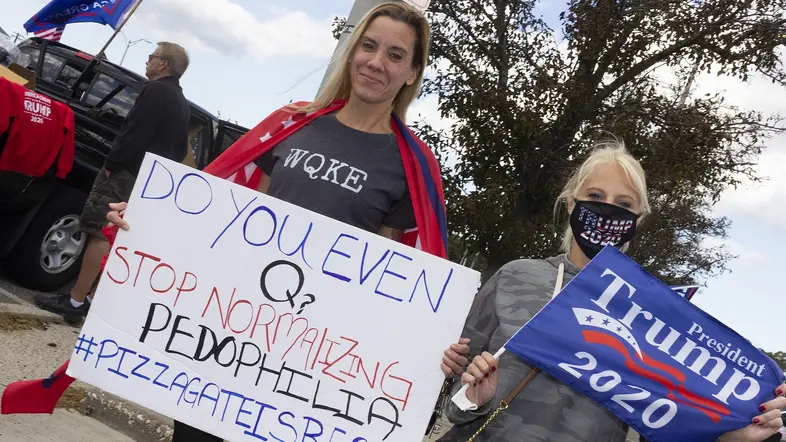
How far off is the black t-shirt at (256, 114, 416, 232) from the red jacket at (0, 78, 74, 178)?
10.8 feet

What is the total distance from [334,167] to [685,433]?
50.7 inches

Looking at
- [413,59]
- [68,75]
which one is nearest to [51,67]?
[68,75]

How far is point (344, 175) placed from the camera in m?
2.36

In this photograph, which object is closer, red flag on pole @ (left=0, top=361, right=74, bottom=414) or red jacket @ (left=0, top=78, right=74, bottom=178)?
red flag on pole @ (left=0, top=361, right=74, bottom=414)

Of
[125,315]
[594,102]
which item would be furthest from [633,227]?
[594,102]

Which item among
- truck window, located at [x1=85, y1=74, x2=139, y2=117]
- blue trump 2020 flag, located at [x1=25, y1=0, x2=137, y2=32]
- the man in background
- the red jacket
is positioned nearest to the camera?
the red jacket

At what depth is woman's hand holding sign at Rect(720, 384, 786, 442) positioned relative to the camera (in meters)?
2.17

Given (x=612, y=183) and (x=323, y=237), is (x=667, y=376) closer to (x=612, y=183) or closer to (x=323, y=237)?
(x=612, y=183)

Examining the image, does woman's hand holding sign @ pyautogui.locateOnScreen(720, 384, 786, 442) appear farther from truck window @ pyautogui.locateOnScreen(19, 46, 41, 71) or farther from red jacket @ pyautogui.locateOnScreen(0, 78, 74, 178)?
truck window @ pyautogui.locateOnScreen(19, 46, 41, 71)

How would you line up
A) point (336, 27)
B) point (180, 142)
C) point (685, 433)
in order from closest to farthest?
point (685, 433) < point (180, 142) < point (336, 27)

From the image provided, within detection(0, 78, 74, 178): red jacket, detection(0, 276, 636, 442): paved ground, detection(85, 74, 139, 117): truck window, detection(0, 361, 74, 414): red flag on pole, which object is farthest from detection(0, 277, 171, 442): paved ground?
detection(85, 74, 139, 117): truck window

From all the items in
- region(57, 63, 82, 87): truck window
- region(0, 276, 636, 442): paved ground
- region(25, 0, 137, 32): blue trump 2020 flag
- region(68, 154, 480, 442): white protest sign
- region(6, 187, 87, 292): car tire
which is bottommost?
region(0, 276, 636, 442): paved ground

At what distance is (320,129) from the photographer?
2.47m

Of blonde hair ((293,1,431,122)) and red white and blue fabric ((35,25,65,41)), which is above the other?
red white and blue fabric ((35,25,65,41))
